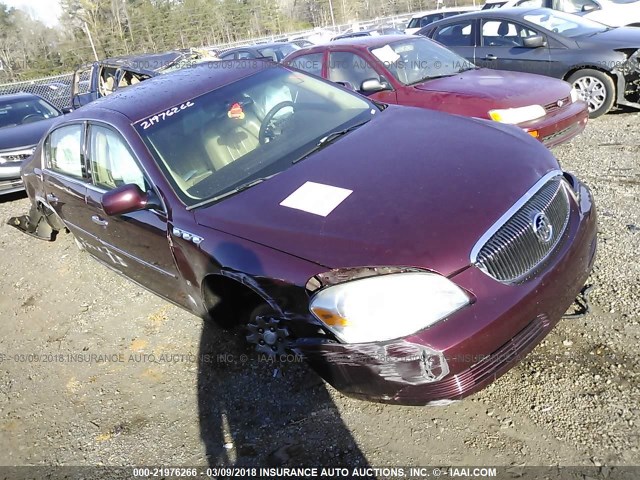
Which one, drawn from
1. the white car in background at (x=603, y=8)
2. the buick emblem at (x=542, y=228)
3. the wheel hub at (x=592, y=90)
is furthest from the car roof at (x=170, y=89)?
the white car in background at (x=603, y=8)

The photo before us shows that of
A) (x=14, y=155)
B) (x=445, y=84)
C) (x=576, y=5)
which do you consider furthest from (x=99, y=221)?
(x=576, y=5)

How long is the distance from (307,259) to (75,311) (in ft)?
9.41

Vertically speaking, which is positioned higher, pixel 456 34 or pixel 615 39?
pixel 456 34

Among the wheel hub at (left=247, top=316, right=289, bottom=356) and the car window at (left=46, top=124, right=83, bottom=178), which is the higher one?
the car window at (left=46, top=124, right=83, bottom=178)

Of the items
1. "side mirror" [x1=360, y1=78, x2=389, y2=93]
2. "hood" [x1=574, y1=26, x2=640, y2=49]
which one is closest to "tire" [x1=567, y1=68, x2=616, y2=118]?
"hood" [x1=574, y1=26, x2=640, y2=49]

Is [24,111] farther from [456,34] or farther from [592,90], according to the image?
[592,90]

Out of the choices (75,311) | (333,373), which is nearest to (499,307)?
(333,373)

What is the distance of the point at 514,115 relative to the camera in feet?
16.6

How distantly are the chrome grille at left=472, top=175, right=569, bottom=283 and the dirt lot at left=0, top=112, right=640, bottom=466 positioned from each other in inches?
27.3

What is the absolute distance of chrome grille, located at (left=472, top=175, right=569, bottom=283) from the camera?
7.13 ft

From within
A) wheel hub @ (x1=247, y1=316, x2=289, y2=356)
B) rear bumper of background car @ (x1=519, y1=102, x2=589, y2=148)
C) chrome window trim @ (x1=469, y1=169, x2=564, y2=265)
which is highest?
chrome window trim @ (x1=469, y1=169, x2=564, y2=265)

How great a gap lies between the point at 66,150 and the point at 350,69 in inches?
138

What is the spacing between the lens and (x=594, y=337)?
9.11 feet

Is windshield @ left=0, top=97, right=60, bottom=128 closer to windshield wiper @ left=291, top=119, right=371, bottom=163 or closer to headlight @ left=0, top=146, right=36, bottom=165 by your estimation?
headlight @ left=0, top=146, right=36, bottom=165
